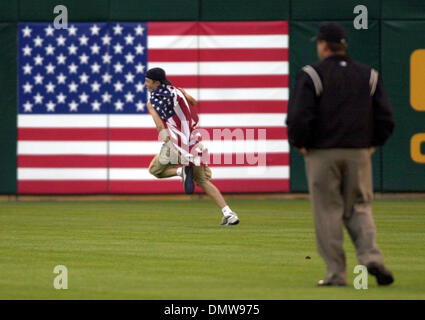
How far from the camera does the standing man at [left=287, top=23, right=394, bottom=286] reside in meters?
9.67

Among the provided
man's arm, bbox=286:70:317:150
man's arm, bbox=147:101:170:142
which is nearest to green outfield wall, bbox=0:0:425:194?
man's arm, bbox=147:101:170:142

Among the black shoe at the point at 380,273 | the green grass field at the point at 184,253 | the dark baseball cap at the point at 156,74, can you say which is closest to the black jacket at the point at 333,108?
the black shoe at the point at 380,273

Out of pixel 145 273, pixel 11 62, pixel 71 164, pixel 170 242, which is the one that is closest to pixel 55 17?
pixel 11 62

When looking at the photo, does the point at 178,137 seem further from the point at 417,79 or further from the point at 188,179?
the point at 417,79

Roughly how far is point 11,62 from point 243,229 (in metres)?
8.42

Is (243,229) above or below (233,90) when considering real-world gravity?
below

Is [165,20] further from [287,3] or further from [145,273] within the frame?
[145,273]

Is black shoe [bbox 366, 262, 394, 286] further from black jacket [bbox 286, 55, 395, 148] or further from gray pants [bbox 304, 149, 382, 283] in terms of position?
black jacket [bbox 286, 55, 395, 148]

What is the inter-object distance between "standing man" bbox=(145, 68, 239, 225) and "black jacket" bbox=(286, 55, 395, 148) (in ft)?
22.8

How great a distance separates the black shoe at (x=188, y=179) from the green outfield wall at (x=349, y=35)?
631cm

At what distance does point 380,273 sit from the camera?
32.2 ft

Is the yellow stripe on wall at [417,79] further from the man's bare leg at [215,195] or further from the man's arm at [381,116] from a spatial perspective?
the man's arm at [381,116]

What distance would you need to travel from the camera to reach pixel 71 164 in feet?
75.4

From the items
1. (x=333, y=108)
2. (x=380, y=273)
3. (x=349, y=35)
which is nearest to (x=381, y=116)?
(x=333, y=108)
